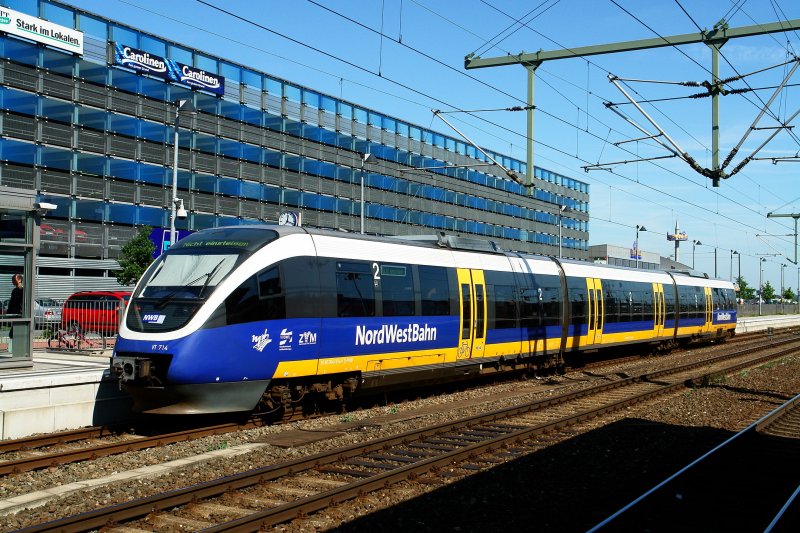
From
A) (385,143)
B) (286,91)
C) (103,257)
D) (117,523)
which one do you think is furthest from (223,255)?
(385,143)

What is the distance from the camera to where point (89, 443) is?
1171 cm

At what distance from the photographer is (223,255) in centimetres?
1277

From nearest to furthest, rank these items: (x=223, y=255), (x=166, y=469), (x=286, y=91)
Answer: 1. (x=166, y=469)
2. (x=223, y=255)
3. (x=286, y=91)

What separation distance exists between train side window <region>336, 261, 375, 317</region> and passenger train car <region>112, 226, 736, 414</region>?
3 cm

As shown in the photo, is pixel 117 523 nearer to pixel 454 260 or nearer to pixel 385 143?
pixel 454 260

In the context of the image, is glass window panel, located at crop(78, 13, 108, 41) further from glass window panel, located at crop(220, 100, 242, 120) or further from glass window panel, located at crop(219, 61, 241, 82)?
glass window panel, located at crop(220, 100, 242, 120)

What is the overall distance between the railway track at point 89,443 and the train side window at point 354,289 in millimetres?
2496

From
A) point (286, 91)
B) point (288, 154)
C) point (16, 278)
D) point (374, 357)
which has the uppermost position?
point (286, 91)

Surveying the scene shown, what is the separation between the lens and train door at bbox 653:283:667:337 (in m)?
29.9

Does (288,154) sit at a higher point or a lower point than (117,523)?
higher

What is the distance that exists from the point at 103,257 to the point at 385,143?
1163 inches

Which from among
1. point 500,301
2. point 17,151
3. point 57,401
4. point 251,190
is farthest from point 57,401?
point 251,190

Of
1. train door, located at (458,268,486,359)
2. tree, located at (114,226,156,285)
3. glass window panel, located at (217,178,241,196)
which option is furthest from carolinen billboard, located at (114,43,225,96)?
train door, located at (458,268,486,359)

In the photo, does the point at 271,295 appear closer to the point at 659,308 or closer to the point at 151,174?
the point at 659,308
